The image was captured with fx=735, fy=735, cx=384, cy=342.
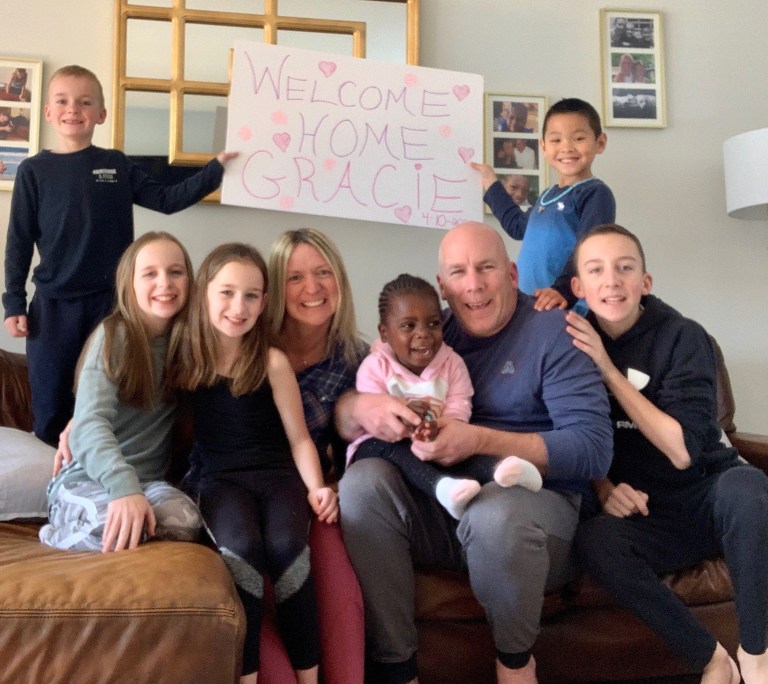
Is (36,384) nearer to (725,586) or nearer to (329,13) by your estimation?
(329,13)

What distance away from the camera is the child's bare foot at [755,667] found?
1.39 metres

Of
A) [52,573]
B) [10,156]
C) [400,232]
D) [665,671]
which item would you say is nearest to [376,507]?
[52,573]

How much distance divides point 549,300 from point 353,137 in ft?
3.08

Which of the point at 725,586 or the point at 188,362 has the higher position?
the point at 188,362

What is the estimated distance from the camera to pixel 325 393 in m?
1.72

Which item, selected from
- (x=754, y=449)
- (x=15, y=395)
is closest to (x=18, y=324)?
(x=15, y=395)

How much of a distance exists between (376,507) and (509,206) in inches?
47.4

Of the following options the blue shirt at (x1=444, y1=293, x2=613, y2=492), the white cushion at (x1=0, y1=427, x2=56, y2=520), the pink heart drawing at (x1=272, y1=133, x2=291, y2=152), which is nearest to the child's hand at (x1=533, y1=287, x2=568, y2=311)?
the blue shirt at (x1=444, y1=293, x2=613, y2=492)

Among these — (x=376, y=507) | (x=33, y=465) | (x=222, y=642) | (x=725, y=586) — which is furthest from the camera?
(x=33, y=465)

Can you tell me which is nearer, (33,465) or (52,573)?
(52,573)

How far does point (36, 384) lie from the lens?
6.50ft

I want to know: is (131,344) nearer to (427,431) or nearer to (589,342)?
(427,431)

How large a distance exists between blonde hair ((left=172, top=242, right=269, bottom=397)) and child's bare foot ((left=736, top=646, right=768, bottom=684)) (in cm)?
111

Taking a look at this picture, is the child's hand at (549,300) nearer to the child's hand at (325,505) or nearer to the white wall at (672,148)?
the child's hand at (325,505)
